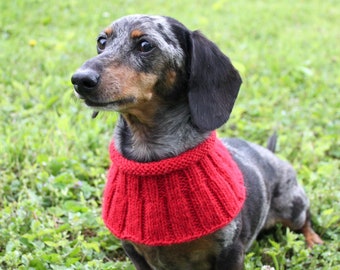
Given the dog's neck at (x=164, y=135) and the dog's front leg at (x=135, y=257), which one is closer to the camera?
the dog's neck at (x=164, y=135)

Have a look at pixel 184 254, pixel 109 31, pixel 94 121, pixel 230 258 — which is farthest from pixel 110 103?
pixel 94 121

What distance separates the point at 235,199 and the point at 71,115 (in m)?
2.47

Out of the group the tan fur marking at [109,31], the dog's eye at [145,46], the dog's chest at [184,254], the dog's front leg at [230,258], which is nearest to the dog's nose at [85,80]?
the dog's eye at [145,46]

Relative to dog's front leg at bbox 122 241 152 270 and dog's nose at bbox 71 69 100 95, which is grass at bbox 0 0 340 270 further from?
dog's nose at bbox 71 69 100 95

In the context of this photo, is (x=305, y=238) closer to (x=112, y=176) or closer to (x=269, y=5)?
(x=112, y=176)

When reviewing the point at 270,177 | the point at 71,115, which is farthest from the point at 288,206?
the point at 71,115

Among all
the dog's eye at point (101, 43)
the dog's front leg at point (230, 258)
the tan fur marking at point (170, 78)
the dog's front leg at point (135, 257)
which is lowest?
the dog's front leg at point (135, 257)

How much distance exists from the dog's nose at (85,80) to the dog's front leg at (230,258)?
3.91 feet

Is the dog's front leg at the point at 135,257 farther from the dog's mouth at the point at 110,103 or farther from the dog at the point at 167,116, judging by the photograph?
the dog's mouth at the point at 110,103

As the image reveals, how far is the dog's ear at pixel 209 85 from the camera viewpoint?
2859 mm

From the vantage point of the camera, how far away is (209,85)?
9.56 feet

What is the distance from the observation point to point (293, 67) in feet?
21.6

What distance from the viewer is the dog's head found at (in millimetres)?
2726

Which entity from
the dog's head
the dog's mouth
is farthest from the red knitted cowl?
the dog's mouth
